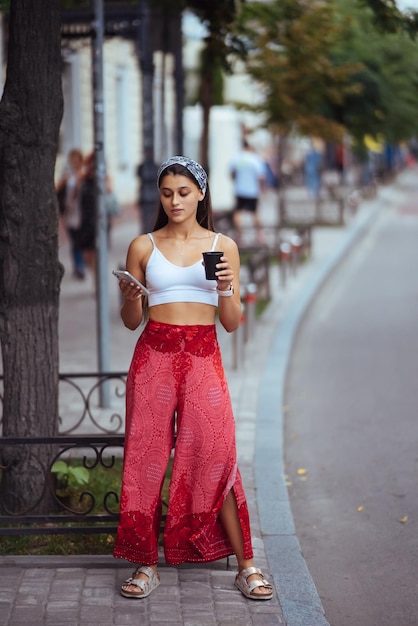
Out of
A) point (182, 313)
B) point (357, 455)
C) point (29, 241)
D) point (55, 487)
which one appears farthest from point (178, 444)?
point (357, 455)

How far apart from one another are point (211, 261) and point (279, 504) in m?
2.19

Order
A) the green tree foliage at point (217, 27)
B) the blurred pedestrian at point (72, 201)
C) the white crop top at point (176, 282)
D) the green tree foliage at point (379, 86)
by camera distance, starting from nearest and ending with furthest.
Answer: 1. the white crop top at point (176, 282)
2. the green tree foliage at point (217, 27)
3. the blurred pedestrian at point (72, 201)
4. the green tree foliage at point (379, 86)

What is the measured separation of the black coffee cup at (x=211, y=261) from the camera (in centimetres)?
439

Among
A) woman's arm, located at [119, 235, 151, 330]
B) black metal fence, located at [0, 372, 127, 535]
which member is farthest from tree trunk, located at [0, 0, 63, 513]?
woman's arm, located at [119, 235, 151, 330]

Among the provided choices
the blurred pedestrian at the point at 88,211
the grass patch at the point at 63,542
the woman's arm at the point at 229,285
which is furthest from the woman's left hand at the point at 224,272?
the blurred pedestrian at the point at 88,211

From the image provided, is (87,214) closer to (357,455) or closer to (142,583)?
(357,455)

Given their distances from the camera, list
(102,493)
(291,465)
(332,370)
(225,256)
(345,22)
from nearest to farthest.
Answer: (225,256) → (102,493) → (291,465) → (332,370) → (345,22)

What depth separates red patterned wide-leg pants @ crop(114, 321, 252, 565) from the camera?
15.4ft

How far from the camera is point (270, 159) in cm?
4659

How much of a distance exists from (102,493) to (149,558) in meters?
1.33

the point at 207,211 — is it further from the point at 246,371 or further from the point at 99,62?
the point at 246,371

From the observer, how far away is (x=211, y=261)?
4402 millimetres

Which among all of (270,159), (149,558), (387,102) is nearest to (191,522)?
(149,558)

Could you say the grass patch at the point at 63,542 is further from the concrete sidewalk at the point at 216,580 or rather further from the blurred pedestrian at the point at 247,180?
the blurred pedestrian at the point at 247,180
